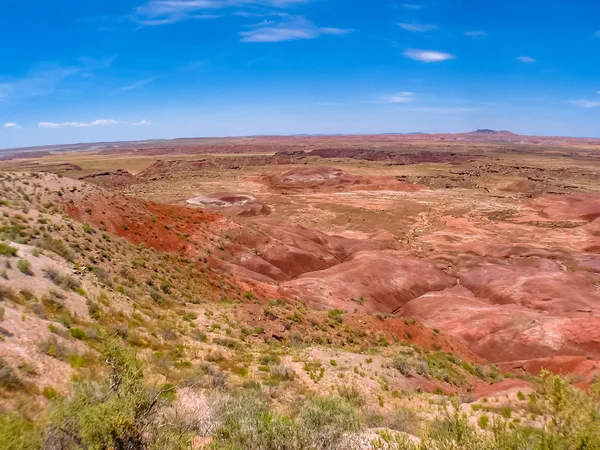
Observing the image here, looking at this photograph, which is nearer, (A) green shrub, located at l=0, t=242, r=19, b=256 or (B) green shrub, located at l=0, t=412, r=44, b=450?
(B) green shrub, located at l=0, t=412, r=44, b=450

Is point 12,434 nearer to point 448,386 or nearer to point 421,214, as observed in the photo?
point 448,386

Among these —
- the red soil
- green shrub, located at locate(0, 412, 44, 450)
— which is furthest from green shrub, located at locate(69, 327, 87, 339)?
the red soil

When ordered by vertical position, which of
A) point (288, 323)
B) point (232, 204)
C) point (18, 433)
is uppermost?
point (18, 433)

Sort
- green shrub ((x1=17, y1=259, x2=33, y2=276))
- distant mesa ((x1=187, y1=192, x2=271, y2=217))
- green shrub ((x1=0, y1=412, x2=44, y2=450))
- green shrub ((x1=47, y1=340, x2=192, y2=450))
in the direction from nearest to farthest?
1. green shrub ((x1=0, y1=412, x2=44, y2=450))
2. green shrub ((x1=47, y1=340, x2=192, y2=450))
3. green shrub ((x1=17, y1=259, x2=33, y2=276))
4. distant mesa ((x1=187, y1=192, x2=271, y2=217))

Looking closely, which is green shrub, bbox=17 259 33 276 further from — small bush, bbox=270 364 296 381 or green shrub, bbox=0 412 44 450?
small bush, bbox=270 364 296 381

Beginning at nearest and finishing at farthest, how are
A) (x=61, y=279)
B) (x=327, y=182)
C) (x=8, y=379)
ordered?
(x=8, y=379) < (x=61, y=279) < (x=327, y=182)

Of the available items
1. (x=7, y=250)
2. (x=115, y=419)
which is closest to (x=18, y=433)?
(x=115, y=419)

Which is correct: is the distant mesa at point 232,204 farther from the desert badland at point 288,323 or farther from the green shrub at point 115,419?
the green shrub at point 115,419

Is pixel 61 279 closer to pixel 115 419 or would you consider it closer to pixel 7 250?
pixel 7 250

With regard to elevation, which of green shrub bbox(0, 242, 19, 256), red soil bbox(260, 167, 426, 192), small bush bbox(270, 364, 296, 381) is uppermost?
green shrub bbox(0, 242, 19, 256)

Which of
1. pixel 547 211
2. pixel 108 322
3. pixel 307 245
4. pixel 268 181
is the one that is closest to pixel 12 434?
pixel 108 322
